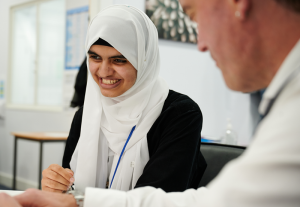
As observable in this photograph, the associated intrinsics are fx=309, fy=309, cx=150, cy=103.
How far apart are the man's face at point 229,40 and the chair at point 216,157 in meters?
0.70

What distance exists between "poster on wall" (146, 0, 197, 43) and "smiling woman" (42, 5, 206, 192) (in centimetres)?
144

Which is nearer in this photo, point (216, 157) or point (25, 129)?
point (216, 157)

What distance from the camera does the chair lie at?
1166mm

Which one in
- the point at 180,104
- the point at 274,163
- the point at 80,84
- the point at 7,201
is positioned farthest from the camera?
the point at 80,84

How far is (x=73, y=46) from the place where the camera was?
3.46m

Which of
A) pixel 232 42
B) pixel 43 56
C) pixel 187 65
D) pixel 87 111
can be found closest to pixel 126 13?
pixel 87 111

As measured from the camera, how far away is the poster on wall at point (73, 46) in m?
3.32

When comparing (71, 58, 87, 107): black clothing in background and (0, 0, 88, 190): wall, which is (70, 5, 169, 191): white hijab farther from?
(0, 0, 88, 190): wall

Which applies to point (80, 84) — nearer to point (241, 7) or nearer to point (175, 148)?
point (175, 148)

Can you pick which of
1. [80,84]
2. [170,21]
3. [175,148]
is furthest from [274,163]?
[170,21]

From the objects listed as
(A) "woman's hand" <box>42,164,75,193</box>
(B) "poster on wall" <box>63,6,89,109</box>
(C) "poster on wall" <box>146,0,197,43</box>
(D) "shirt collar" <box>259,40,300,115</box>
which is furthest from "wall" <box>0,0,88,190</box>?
(D) "shirt collar" <box>259,40,300,115</box>

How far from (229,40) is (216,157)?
83 cm

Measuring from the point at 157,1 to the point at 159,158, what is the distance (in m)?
1.96

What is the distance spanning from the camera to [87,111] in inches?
50.8
